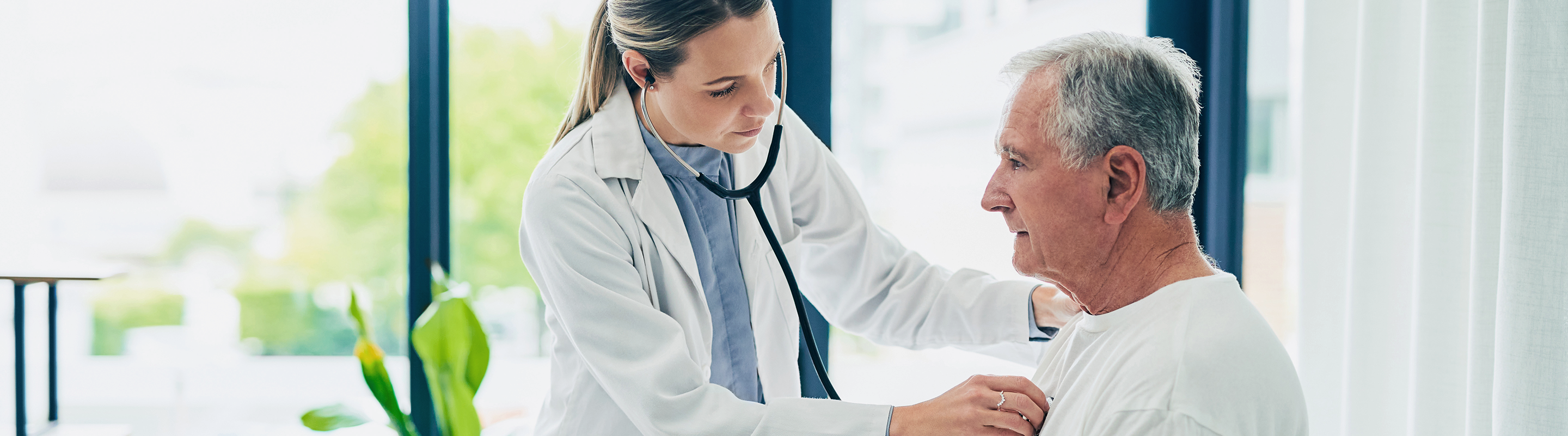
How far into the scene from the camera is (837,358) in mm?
1792

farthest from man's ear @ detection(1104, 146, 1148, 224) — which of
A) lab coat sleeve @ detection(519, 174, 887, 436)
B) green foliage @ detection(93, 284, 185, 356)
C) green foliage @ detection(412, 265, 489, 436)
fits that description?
green foliage @ detection(93, 284, 185, 356)

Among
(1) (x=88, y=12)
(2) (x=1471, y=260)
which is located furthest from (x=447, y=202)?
(2) (x=1471, y=260)

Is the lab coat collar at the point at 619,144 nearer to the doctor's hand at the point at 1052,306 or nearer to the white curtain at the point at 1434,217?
the doctor's hand at the point at 1052,306

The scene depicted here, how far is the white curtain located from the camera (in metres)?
1.01

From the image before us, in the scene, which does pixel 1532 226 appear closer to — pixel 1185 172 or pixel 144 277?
pixel 1185 172

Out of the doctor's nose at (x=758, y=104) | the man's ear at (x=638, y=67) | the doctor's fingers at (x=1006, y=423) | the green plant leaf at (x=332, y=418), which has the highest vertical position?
the man's ear at (x=638, y=67)

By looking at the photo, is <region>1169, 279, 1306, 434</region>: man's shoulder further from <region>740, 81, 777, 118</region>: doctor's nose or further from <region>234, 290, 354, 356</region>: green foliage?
<region>234, 290, 354, 356</region>: green foliage

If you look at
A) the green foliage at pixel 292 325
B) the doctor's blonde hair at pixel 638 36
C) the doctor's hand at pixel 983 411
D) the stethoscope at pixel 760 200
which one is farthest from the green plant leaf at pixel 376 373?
the doctor's hand at pixel 983 411

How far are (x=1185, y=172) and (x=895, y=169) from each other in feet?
3.14

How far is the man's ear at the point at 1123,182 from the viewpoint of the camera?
0.76m

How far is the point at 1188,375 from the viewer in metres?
0.70

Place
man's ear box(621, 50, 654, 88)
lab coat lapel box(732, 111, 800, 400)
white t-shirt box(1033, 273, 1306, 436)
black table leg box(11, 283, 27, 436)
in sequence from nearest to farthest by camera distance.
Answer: white t-shirt box(1033, 273, 1306, 436) < man's ear box(621, 50, 654, 88) < lab coat lapel box(732, 111, 800, 400) < black table leg box(11, 283, 27, 436)

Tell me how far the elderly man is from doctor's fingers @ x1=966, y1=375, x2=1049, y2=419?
0.06ft

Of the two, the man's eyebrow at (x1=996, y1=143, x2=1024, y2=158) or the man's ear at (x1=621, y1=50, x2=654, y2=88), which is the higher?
the man's ear at (x1=621, y1=50, x2=654, y2=88)
